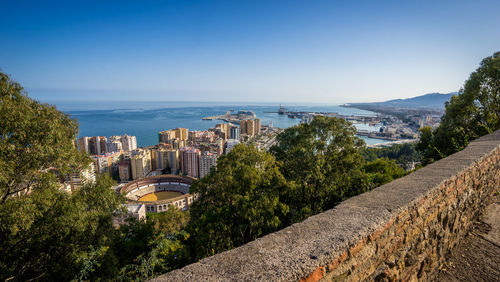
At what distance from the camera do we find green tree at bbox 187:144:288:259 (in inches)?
192

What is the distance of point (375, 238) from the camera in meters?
1.82

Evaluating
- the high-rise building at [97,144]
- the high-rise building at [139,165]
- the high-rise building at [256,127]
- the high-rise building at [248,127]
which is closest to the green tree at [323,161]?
the high-rise building at [139,165]

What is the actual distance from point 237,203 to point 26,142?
4421mm

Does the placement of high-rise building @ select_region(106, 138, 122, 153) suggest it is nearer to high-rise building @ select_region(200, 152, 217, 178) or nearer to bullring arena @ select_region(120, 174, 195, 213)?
bullring arena @ select_region(120, 174, 195, 213)

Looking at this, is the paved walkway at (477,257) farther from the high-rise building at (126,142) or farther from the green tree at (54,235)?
the high-rise building at (126,142)

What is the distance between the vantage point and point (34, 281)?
190 inches

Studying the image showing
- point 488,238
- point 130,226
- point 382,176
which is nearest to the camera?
point 488,238

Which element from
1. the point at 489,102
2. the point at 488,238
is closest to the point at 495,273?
the point at 488,238

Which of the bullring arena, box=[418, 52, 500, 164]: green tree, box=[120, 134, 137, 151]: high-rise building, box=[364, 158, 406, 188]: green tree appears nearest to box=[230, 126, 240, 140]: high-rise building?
box=[120, 134, 137, 151]: high-rise building

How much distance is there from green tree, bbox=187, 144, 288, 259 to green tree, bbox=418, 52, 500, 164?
6090 millimetres

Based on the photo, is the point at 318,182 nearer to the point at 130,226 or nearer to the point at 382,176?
the point at 382,176

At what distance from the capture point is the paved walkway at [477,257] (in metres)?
2.38

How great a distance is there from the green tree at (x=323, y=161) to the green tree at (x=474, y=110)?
13.1 ft

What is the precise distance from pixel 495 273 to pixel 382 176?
5.38 metres
